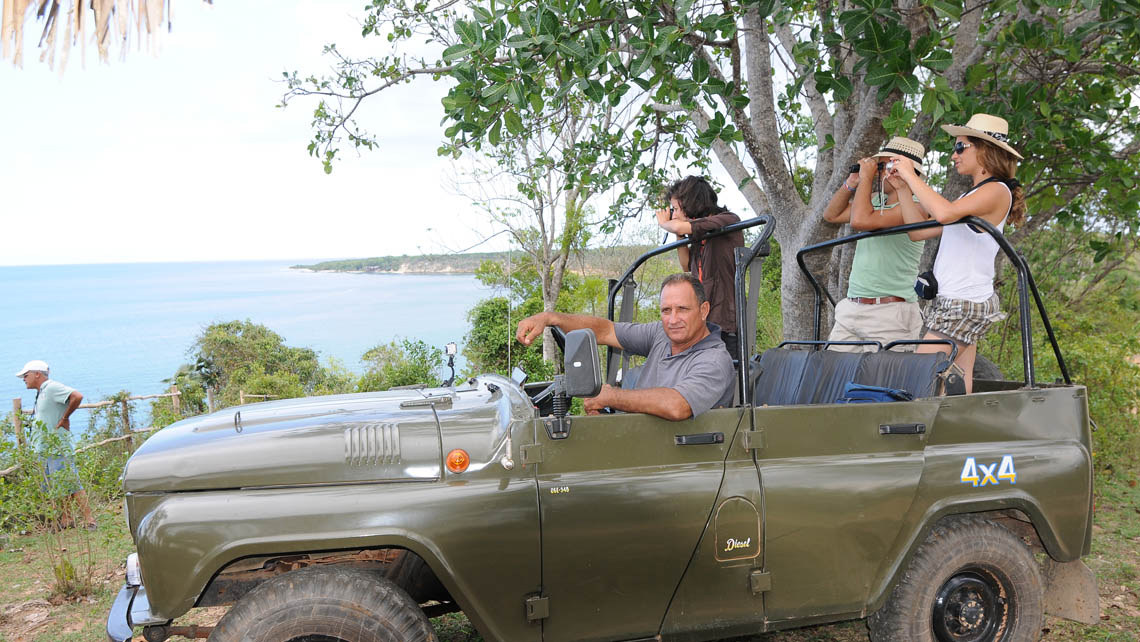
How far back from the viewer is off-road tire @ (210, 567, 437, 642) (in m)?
2.85

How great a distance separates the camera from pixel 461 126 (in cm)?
509

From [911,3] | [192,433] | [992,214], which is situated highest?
[911,3]

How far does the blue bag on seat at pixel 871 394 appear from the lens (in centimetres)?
368

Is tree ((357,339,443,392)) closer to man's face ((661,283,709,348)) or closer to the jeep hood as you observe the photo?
man's face ((661,283,709,348))

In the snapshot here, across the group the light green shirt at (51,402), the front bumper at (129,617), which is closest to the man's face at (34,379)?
the light green shirt at (51,402)

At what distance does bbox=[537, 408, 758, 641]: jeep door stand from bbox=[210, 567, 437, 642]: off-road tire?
55cm

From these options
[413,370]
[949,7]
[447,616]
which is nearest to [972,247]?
[949,7]

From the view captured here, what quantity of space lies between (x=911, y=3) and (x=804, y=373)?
3.50 m

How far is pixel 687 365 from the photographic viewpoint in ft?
12.2

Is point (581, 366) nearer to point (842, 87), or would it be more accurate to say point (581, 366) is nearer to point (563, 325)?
point (563, 325)

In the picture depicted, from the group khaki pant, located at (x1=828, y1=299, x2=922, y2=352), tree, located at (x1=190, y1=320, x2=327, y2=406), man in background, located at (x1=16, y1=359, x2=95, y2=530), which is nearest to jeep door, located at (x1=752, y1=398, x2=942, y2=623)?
khaki pant, located at (x1=828, y1=299, x2=922, y2=352)

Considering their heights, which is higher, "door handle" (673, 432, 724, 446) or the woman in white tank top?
the woman in white tank top

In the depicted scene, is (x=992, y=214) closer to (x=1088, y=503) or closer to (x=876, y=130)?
(x=1088, y=503)

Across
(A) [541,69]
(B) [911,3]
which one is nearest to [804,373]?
(A) [541,69]
